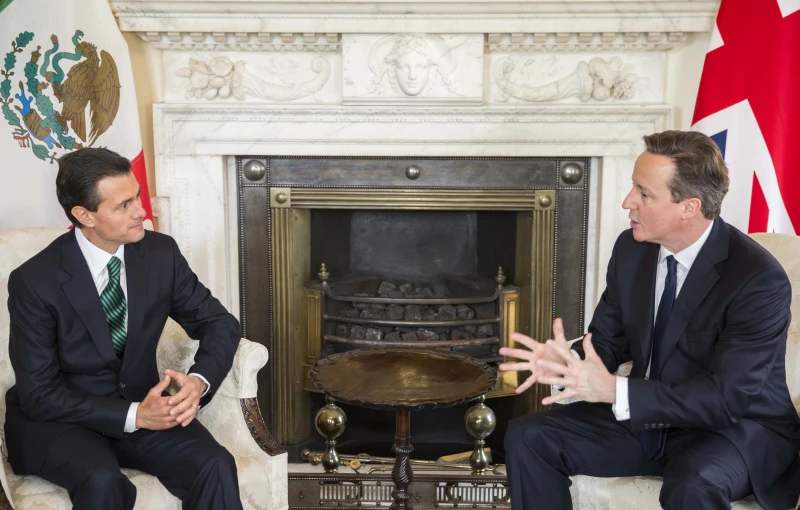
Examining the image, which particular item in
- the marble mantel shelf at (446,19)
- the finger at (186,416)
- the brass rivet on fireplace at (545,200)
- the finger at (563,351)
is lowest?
the finger at (186,416)

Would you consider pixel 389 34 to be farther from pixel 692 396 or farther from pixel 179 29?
pixel 692 396

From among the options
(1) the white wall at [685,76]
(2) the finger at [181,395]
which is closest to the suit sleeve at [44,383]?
(2) the finger at [181,395]

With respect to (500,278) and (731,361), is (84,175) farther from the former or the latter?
(500,278)

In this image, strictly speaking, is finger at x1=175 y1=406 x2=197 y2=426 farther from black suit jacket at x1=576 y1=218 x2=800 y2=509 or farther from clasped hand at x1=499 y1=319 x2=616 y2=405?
black suit jacket at x1=576 y1=218 x2=800 y2=509

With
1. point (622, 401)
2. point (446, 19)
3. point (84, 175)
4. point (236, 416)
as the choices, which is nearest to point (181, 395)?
point (236, 416)

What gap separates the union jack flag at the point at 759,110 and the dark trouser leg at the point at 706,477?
3.82 feet

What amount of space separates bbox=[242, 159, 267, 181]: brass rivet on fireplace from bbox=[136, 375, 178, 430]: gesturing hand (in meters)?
1.60

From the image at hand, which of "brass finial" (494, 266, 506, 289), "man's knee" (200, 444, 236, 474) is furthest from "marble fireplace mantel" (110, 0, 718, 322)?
"man's knee" (200, 444, 236, 474)

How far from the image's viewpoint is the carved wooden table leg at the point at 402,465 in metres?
2.55

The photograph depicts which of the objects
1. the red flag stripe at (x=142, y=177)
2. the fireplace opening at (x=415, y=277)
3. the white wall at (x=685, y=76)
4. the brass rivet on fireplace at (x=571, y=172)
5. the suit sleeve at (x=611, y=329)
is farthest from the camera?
the fireplace opening at (x=415, y=277)

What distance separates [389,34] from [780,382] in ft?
6.41

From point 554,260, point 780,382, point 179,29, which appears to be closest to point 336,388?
point 780,382

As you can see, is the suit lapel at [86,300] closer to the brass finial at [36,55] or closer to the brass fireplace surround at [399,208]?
the brass finial at [36,55]

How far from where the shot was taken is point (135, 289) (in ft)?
7.27
